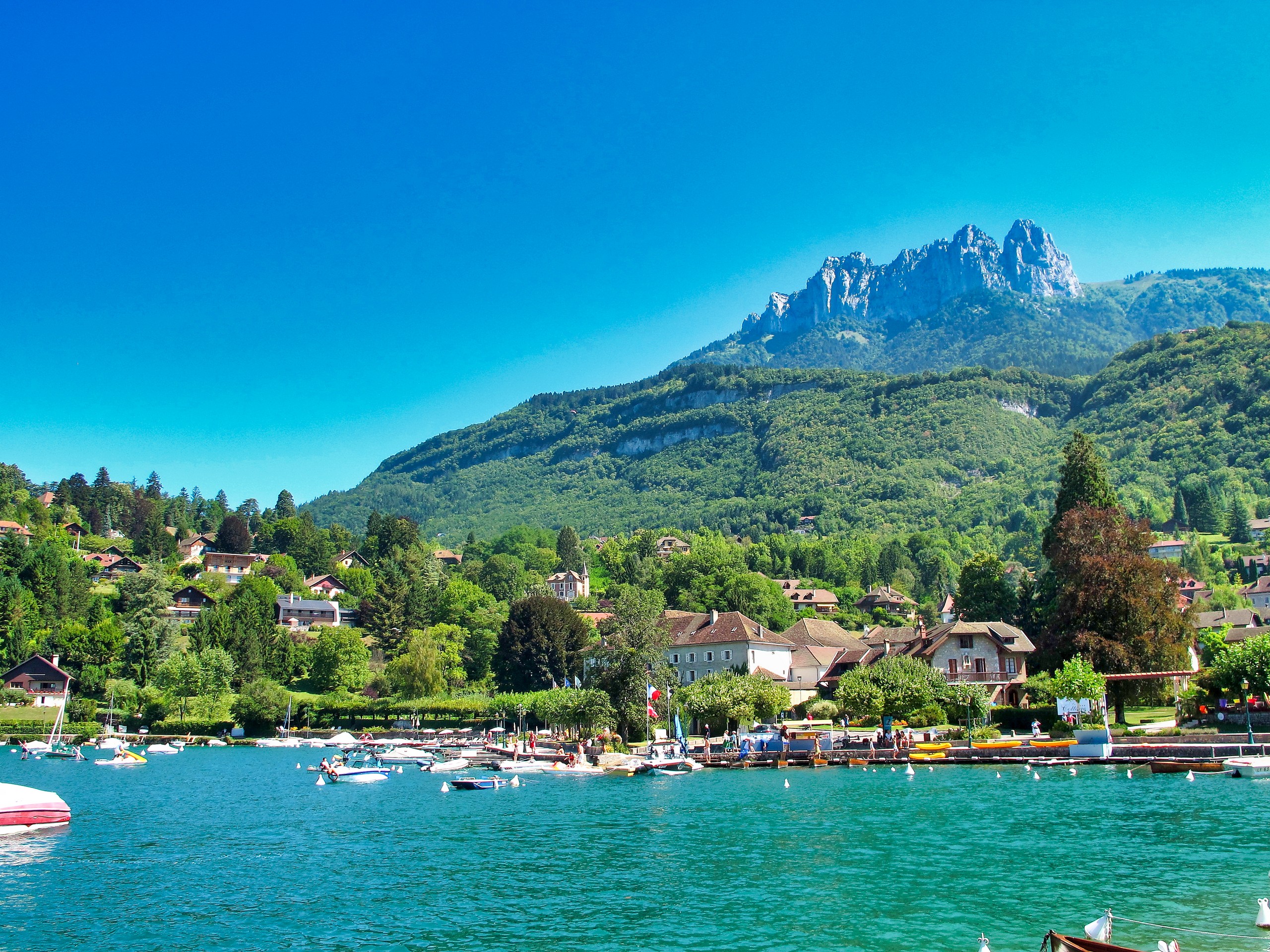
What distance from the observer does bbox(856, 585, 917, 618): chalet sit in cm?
16575

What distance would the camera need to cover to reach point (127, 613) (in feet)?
393

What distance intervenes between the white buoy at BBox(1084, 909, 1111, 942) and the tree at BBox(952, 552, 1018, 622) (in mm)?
87015

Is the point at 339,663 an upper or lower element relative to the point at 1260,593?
lower

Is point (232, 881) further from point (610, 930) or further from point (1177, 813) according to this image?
point (1177, 813)

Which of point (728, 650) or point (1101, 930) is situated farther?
point (728, 650)

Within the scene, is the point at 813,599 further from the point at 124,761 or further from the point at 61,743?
the point at 124,761

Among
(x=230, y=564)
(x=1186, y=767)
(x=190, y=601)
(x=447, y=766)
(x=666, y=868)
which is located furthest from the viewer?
(x=230, y=564)

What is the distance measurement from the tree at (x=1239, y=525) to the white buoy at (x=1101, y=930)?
203 metres

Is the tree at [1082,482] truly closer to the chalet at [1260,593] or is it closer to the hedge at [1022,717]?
the hedge at [1022,717]

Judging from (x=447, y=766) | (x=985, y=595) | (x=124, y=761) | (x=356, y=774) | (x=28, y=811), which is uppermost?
(x=985, y=595)

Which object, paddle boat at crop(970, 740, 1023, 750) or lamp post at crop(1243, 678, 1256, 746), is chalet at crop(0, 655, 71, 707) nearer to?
paddle boat at crop(970, 740, 1023, 750)

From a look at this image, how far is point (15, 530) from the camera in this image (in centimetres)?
14750

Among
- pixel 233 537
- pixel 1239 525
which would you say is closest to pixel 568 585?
pixel 233 537

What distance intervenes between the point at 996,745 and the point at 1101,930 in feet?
146
